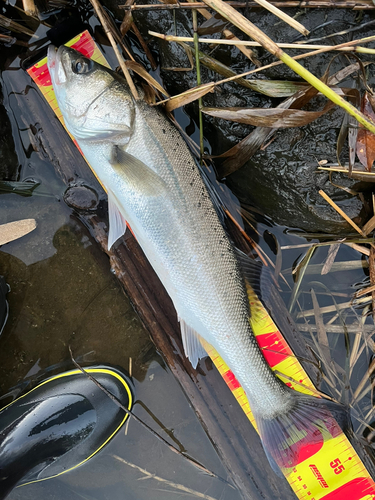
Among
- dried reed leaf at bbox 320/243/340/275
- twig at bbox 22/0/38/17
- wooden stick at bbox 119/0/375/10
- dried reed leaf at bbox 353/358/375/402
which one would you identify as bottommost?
dried reed leaf at bbox 353/358/375/402

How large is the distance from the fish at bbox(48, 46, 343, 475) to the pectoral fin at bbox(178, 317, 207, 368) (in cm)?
6

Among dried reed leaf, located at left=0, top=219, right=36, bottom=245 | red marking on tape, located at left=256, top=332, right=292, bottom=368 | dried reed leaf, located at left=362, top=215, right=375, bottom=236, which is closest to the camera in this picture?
dried reed leaf, located at left=362, top=215, right=375, bottom=236

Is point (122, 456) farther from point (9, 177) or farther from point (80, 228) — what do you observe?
point (9, 177)

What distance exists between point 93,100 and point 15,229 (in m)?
1.17

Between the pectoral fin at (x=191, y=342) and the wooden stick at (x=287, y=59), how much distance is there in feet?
4.64

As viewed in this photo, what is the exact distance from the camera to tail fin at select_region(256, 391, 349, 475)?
1986 mm

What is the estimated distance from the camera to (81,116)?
180cm

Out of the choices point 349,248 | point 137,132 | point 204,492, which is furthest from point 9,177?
point 204,492

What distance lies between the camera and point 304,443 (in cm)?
206

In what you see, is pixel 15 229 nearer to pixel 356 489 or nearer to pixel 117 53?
pixel 117 53

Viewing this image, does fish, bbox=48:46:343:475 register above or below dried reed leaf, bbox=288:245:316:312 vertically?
above

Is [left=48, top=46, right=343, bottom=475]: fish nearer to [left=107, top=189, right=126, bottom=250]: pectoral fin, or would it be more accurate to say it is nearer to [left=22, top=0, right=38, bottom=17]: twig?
[left=107, top=189, right=126, bottom=250]: pectoral fin

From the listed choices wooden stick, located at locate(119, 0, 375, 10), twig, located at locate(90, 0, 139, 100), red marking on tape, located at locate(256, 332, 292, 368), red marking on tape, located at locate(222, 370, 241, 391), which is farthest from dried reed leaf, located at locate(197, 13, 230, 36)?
red marking on tape, located at locate(222, 370, 241, 391)

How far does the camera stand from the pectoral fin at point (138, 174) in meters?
1.78
